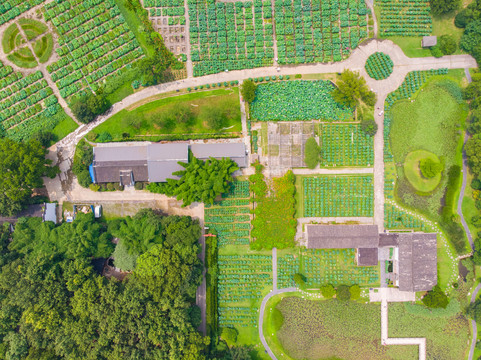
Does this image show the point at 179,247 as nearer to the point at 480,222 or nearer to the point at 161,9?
the point at 161,9

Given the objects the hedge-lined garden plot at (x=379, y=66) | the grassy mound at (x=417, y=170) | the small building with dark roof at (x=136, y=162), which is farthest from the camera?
the grassy mound at (x=417, y=170)

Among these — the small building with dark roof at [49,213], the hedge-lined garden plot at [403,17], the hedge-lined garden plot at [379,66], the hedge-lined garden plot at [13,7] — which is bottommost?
the small building with dark roof at [49,213]

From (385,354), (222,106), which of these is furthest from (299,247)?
(222,106)

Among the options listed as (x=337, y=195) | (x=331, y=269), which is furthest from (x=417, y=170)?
(x=331, y=269)

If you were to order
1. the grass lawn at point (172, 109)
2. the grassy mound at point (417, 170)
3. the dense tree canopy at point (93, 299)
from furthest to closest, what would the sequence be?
the grassy mound at point (417, 170)
the grass lawn at point (172, 109)
the dense tree canopy at point (93, 299)

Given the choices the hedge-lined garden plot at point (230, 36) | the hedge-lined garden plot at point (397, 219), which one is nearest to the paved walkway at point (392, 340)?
the hedge-lined garden plot at point (397, 219)

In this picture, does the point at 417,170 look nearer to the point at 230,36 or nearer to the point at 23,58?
the point at 230,36

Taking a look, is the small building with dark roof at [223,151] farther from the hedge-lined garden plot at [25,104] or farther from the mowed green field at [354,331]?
the mowed green field at [354,331]

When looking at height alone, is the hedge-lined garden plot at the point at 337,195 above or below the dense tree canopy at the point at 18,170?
below
